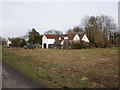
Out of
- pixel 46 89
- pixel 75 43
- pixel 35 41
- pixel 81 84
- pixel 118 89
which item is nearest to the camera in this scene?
pixel 46 89

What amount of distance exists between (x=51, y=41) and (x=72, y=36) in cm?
1158

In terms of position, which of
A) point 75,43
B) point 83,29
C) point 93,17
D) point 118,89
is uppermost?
point 93,17

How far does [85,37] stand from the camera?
171ft

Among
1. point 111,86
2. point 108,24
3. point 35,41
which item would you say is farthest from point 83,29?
point 111,86

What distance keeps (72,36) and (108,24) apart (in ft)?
55.0

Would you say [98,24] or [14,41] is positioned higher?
[98,24]

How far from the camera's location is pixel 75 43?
118ft

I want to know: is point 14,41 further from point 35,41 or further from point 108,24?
point 108,24

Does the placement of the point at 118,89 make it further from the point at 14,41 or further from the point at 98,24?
the point at 14,41

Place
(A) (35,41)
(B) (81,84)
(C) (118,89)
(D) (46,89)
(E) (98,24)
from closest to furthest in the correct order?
(D) (46,89) → (C) (118,89) → (B) (81,84) → (E) (98,24) → (A) (35,41)

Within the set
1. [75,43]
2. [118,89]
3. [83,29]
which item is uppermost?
[83,29]

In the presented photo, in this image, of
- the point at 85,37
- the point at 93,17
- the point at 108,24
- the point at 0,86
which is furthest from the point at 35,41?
the point at 0,86

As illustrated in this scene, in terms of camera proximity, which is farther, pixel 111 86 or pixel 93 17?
pixel 93 17

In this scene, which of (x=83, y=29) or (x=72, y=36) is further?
(x=83, y=29)
